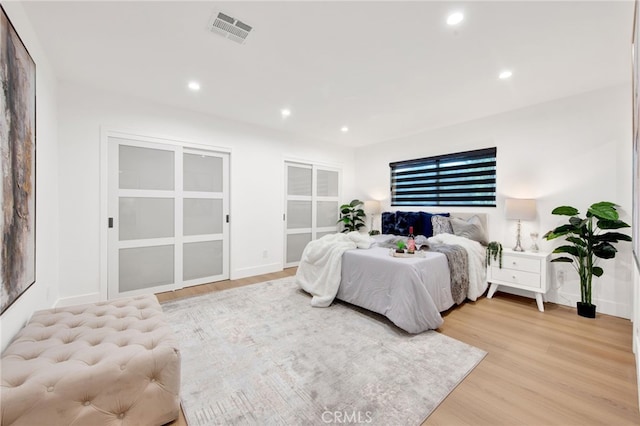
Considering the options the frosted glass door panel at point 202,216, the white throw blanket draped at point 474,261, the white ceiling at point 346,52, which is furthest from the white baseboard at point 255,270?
the white throw blanket draped at point 474,261

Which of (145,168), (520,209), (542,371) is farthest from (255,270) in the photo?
(520,209)

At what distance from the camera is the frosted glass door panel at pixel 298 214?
496cm

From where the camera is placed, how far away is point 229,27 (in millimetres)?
2000

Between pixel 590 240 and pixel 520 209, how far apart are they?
27.4 inches

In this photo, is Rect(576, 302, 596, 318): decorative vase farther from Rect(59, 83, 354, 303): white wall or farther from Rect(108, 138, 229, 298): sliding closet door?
Rect(108, 138, 229, 298): sliding closet door

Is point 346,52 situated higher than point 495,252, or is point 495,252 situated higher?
point 346,52

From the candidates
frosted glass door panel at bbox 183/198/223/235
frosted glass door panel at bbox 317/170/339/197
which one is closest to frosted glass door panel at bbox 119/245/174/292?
frosted glass door panel at bbox 183/198/223/235

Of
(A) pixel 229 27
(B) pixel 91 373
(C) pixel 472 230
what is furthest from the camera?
(C) pixel 472 230

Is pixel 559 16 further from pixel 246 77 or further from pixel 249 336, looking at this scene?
pixel 249 336

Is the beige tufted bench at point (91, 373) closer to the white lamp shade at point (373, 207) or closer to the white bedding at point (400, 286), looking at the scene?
the white bedding at point (400, 286)

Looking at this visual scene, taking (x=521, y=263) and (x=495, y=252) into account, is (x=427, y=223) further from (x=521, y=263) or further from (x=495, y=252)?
(x=521, y=263)

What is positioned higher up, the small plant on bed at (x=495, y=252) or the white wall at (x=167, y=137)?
the white wall at (x=167, y=137)

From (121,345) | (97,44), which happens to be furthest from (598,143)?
(97,44)

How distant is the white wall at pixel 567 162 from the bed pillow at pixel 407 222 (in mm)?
1017
